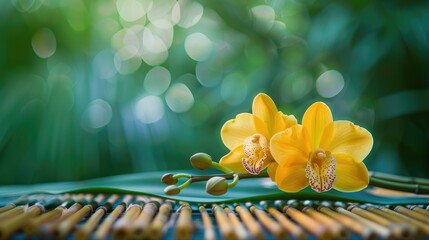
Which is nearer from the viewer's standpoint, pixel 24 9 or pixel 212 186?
pixel 212 186

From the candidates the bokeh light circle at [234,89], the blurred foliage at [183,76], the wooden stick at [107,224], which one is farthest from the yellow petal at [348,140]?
the bokeh light circle at [234,89]

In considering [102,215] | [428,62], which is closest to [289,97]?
[428,62]

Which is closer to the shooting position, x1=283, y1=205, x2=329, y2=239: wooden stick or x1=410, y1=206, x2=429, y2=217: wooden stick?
x1=283, y1=205, x2=329, y2=239: wooden stick

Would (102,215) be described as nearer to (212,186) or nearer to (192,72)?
(212,186)

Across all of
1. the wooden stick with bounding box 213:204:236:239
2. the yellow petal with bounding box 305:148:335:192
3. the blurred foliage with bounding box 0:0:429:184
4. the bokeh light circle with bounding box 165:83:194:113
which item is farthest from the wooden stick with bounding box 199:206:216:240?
the bokeh light circle with bounding box 165:83:194:113

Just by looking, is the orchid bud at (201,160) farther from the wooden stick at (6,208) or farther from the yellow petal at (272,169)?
the wooden stick at (6,208)

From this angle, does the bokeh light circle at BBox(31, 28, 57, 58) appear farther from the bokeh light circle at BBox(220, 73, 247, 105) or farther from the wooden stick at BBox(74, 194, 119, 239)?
the wooden stick at BBox(74, 194, 119, 239)

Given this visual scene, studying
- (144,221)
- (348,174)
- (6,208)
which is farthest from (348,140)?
(6,208)
